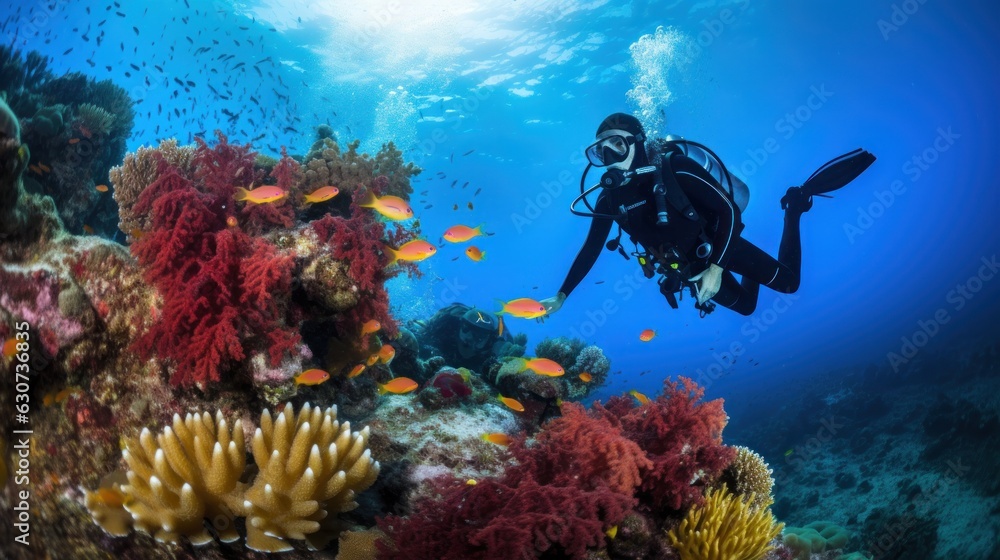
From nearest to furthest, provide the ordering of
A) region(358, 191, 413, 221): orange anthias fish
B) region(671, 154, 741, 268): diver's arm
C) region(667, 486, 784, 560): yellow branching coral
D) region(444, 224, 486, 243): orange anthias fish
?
region(667, 486, 784, 560): yellow branching coral
region(358, 191, 413, 221): orange anthias fish
region(444, 224, 486, 243): orange anthias fish
region(671, 154, 741, 268): diver's arm

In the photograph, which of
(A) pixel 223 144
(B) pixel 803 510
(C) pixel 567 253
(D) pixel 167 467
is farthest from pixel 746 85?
(C) pixel 567 253

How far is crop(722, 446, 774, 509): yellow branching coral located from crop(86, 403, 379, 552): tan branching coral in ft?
11.6

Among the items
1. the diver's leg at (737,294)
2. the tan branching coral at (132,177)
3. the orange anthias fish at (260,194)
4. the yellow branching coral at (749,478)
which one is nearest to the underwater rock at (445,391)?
the orange anthias fish at (260,194)

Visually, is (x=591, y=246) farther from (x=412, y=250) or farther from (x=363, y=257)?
(x=363, y=257)

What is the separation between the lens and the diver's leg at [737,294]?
6922mm

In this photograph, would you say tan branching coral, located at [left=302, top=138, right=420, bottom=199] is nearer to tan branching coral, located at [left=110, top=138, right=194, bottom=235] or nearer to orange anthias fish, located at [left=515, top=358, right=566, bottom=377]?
tan branching coral, located at [left=110, top=138, right=194, bottom=235]

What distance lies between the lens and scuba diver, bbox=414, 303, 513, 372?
37.2ft

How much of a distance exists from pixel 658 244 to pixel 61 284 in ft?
21.8

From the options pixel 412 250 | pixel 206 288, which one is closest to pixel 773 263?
pixel 412 250

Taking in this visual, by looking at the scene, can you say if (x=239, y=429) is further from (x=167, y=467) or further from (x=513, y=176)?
(x=513, y=176)

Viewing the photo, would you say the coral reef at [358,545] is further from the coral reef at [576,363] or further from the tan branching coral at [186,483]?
the coral reef at [576,363]

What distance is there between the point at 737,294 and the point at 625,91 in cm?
3028

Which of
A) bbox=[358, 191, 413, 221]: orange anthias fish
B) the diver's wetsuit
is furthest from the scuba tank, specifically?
bbox=[358, 191, 413, 221]: orange anthias fish

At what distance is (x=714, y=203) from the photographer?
593 centimetres
